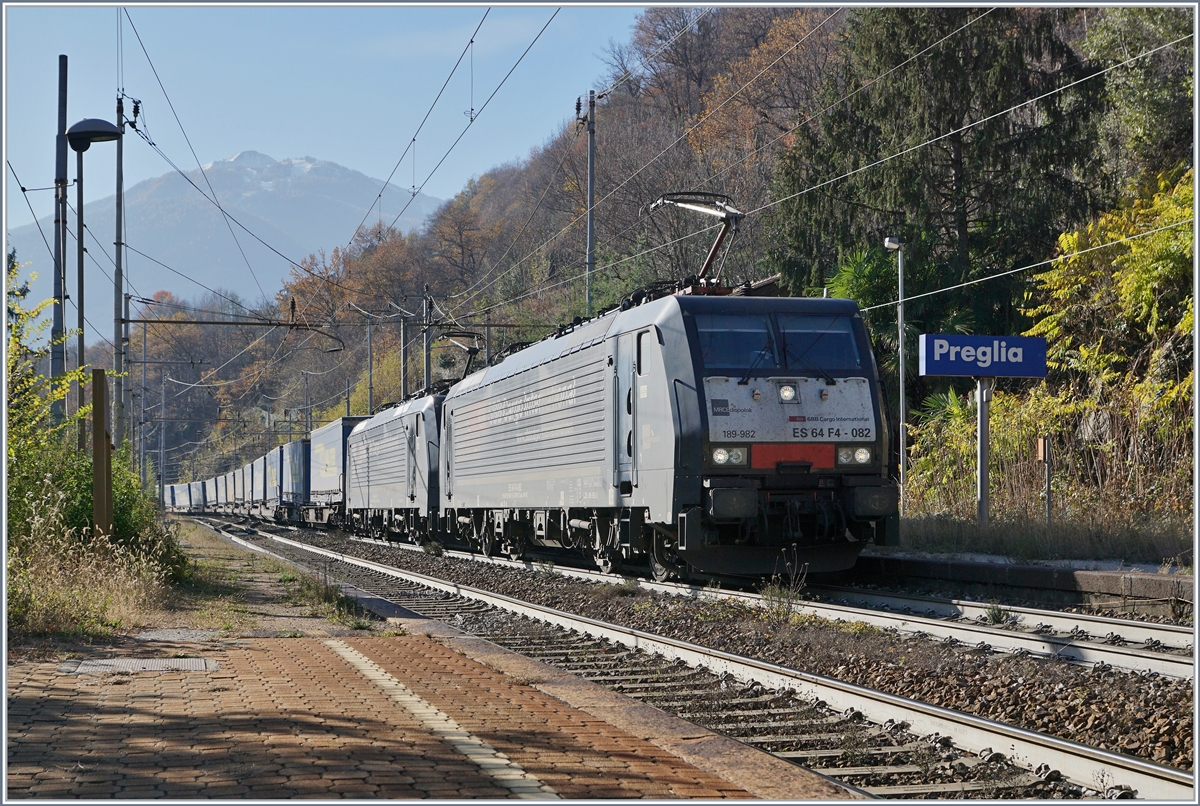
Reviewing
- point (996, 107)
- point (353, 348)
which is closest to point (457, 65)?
→ point (996, 107)

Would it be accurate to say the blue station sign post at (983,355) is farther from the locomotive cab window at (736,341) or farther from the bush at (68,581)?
the bush at (68,581)

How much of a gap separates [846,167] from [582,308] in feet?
35.5

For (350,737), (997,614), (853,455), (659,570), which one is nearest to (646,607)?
(659,570)

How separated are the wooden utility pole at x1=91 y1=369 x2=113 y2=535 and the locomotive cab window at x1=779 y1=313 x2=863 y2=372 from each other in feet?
24.7

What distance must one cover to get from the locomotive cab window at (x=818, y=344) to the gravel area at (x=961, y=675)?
2.99 meters

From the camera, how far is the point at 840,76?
36.4 m

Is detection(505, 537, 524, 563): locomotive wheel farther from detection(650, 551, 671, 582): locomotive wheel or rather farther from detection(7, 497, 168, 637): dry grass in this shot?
detection(7, 497, 168, 637): dry grass

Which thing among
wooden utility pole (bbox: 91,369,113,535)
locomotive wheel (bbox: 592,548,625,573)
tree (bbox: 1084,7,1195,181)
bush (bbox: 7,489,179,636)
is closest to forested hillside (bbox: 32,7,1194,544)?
tree (bbox: 1084,7,1195,181)

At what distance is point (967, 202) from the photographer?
34.2 m

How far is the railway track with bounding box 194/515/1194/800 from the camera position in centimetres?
560

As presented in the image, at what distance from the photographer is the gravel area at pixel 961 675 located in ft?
21.4

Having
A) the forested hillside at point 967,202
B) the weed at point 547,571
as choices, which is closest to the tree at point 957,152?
the forested hillside at point 967,202

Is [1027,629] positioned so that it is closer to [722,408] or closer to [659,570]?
[722,408]

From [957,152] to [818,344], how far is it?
2203 centimetres
